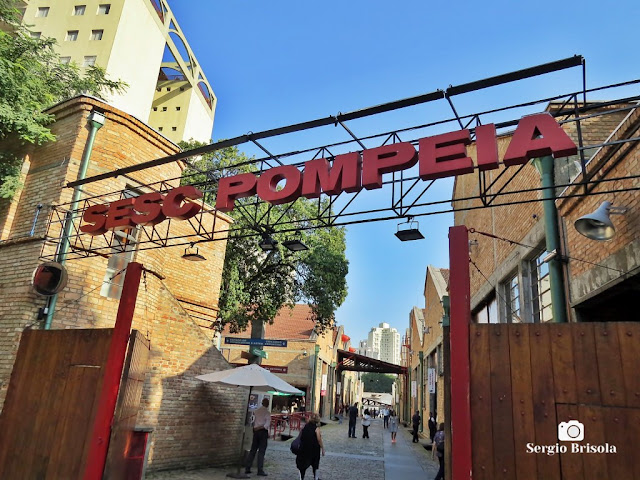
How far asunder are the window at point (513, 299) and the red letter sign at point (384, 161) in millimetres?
5077

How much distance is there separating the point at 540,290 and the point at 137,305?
8.33m

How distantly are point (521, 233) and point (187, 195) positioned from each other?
7.00 m

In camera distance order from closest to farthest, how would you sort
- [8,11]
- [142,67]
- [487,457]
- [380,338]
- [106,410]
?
[487,457], [106,410], [8,11], [142,67], [380,338]

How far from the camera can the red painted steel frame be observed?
4.12 metres

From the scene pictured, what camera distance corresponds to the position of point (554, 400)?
4.08 m

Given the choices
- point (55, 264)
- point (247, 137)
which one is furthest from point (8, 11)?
point (247, 137)

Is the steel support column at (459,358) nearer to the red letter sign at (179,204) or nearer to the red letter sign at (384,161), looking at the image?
the red letter sign at (384,161)

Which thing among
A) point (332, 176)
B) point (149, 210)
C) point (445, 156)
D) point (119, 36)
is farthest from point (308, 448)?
point (119, 36)

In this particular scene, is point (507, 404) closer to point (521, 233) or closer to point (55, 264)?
point (521, 233)

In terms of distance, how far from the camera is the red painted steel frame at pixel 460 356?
4121 mm

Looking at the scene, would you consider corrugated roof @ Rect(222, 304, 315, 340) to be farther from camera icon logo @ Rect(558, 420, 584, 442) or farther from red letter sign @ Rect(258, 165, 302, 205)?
camera icon logo @ Rect(558, 420, 584, 442)

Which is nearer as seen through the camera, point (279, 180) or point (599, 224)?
point (599, 224)

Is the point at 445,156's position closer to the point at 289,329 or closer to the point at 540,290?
the point at 540,290

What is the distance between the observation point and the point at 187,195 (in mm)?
8398
